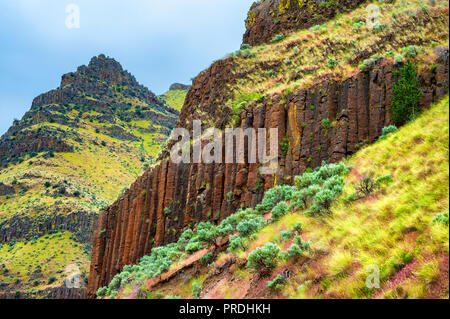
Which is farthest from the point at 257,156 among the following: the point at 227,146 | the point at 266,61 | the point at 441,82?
the point at 266,61

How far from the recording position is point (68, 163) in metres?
103

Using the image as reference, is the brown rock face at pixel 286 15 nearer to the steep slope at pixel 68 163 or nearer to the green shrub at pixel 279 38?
the green shrub at pixel 279 38

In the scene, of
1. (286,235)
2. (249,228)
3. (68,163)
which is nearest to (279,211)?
(249,228)

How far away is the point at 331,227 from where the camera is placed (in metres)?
10.3

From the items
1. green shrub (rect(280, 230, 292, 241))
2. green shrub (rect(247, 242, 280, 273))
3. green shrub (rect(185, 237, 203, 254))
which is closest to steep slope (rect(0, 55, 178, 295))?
green shrub (rect(185, 237, 203, 254))

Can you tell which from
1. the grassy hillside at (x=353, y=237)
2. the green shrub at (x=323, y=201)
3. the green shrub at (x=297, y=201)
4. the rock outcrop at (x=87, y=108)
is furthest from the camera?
the rock outcrop at (x=87, y=108)

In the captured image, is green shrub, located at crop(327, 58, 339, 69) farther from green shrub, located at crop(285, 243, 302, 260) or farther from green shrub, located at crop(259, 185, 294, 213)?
green shrub, located at crop(285, 243, 302, 260)

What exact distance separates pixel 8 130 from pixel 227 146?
487ft

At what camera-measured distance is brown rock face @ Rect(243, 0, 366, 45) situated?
35.0 m

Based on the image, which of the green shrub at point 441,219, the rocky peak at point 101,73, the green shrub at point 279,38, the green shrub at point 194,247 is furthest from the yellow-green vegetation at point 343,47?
the rocky peak at point 101,73

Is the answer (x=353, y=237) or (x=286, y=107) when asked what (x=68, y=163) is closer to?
(x=286, y=107)

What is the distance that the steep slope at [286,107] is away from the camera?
57.7ft

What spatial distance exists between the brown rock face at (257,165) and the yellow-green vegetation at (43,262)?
43408 mm
